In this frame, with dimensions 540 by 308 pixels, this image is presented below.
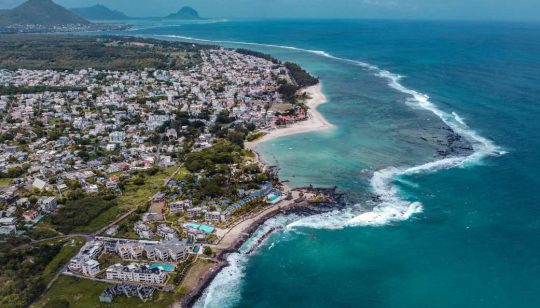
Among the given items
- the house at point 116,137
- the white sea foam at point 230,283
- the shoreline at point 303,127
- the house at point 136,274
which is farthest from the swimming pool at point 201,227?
the house at point 116,137

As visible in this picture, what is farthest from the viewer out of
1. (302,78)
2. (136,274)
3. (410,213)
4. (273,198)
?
(302,78)

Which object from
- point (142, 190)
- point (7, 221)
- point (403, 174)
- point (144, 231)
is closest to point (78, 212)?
point (7, 221)

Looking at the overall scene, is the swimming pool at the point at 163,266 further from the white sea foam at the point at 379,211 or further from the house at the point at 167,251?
the white sea foam at the point at 379,211

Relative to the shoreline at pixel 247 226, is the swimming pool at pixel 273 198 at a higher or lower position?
higher

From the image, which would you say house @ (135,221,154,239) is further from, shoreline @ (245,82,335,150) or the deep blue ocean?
shoreline @ (245,82,335,150)

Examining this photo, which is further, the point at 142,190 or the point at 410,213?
the point at 142,190

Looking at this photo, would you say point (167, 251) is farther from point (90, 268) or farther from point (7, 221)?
point (7, 221)
